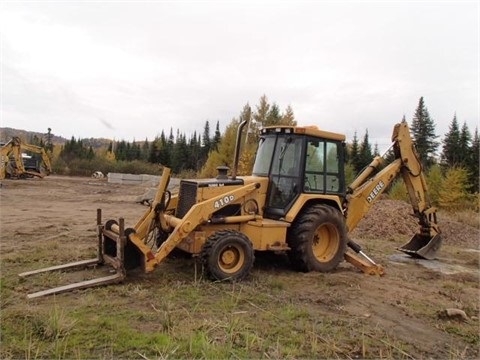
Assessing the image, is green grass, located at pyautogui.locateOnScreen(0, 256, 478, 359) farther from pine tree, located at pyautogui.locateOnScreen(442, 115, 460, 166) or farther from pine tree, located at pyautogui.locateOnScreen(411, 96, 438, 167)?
pine tree, located at pyautogui.locateOnScreen(411, 96, 438, 167)

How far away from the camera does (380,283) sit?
25.2 feet

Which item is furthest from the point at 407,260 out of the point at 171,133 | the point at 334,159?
the point at 171,133

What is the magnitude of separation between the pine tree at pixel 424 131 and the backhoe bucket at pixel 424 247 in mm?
48724

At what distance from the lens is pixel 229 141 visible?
140 feet

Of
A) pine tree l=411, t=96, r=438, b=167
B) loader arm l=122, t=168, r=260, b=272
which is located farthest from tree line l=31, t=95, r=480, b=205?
loader arm l=122, t=168, r=260, b=272

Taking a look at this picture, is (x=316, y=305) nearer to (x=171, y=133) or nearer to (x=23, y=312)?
(x=23, y=312)

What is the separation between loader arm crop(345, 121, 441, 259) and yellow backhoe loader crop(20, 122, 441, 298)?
0.05m

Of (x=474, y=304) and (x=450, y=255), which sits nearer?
(x=474, y=304)

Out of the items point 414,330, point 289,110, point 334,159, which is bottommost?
point 414,330

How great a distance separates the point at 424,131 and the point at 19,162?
4534 cm

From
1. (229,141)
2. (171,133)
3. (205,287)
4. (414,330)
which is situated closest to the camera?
(414,330)

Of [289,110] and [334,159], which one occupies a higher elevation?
[289,110]

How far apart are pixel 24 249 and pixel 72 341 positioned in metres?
5.24

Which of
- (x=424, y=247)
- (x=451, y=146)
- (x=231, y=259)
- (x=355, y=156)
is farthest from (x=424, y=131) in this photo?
(x=231, y=259)
